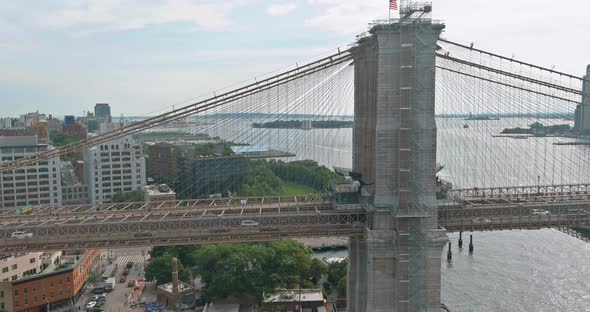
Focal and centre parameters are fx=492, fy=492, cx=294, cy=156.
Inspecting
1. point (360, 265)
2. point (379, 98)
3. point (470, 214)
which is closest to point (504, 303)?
point (470, 214)

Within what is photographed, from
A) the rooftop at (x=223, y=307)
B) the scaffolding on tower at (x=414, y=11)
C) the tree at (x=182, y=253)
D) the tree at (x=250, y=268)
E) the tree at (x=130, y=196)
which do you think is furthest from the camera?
the tree at (x=130, y=196)

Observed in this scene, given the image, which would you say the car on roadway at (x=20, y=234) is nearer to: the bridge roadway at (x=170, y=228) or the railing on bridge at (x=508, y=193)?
the bridge roadway at (x=170, y=228)

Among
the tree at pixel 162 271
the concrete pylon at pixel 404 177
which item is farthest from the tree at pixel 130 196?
the concrete pylon at pixel 404 177

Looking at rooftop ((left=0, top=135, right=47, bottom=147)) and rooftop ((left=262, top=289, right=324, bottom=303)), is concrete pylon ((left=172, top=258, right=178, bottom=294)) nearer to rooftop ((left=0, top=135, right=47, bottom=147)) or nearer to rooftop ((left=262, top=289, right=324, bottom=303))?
rooftop ((left=262, top=289, right=324, bottom=303))

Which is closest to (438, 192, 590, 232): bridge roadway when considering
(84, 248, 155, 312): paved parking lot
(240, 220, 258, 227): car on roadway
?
(240, 220, 258, 227): car on roadway

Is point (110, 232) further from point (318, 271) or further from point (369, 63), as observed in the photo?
point (318, 271)

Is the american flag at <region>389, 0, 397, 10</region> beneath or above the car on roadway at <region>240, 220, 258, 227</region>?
above

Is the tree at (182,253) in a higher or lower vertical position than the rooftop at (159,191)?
lower

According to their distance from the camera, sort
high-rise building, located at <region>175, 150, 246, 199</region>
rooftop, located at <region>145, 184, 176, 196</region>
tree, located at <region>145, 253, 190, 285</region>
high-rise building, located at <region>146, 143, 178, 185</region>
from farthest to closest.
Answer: high-rise building, located at <region>146, 143, 178, 185</region> < rooftop, located at <region>145, 184, 176, 196</region> < high-rise building, located at <region>175, 150, 246, 199</region> < tree, located at <region>145, 253, 190, 285</region>
